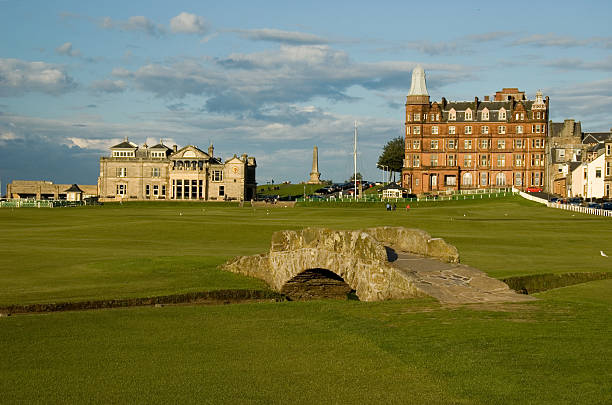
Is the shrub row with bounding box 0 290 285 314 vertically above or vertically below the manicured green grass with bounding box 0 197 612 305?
below

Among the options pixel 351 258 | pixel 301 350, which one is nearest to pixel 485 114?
pixel 351 258

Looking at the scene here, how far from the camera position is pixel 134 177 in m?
160

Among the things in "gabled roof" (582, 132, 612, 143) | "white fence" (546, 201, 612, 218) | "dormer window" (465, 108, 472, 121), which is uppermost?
"dormer window" (465, 108, 472, 121)

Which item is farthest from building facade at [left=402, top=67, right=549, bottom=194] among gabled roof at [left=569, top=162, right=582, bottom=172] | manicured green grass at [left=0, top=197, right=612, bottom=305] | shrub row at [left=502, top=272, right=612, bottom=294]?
shrub row at [left=502, top=272, right=612, bottom=294]

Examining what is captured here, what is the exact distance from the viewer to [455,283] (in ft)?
68.0

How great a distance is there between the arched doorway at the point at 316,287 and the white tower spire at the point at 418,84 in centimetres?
12622

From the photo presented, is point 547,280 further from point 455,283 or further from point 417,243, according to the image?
point 455,283

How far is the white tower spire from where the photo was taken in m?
147

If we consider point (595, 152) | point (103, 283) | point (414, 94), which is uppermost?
point (414, 94)

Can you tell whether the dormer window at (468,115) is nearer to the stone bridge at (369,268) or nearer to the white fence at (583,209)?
the white fence at (583,209)

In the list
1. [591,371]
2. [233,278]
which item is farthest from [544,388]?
[233,278]

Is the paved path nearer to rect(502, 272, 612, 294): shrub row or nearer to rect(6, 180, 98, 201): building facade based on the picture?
rect(502, 272, 612, 294): shrub row

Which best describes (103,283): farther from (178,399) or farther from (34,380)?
(178,399)

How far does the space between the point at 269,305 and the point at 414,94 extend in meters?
131
